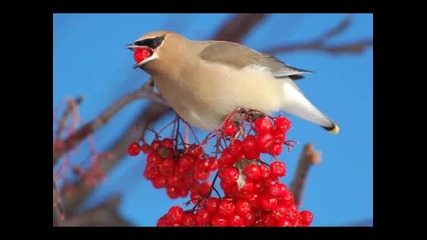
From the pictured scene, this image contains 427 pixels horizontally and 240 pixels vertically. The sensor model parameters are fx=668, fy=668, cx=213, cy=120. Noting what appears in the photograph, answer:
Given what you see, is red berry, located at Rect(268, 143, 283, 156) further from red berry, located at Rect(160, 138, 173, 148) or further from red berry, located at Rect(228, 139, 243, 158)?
red berry, located at Rect(160, 138, 173, 148)

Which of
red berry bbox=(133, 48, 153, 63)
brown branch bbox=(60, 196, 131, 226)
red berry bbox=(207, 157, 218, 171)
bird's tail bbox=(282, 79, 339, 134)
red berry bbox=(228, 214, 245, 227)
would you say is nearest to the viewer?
red berry bbox=(228, 214, 245, 227)

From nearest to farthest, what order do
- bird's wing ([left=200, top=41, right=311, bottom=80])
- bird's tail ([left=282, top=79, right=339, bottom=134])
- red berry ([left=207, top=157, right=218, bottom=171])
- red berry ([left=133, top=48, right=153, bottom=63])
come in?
1. red berry ([left=207, top=157, right=218, bottom=171])
2. red berry ([left=133, top=48, right=153, bottom=63])
3. bird's wing ([left=200, top=41, right=311, bottom=80])
4. bird's tail ([left=282, top=79, right=339, bottom=134])

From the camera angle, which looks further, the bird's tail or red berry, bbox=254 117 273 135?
the bird's tail

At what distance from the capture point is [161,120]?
163 centimetres

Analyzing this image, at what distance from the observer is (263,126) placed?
44.4 inches

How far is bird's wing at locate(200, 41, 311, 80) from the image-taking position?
4.85 ft

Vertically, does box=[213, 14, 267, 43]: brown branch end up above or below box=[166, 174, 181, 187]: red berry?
above

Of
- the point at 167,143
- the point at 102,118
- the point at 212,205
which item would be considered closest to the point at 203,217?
the point at 212,205

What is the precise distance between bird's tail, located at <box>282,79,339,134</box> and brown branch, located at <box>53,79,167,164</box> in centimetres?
45

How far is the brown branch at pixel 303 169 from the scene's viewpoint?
62.0 inches

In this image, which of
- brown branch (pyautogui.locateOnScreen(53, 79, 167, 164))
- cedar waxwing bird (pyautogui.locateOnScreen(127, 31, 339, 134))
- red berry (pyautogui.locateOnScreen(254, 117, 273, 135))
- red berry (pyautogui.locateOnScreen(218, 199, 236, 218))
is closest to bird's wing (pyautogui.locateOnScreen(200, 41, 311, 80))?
cedar waxwing bird (pyautogui.locateOnScreen(127, 31, 339, 134))

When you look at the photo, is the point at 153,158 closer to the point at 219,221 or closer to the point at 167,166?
the point at 167,166

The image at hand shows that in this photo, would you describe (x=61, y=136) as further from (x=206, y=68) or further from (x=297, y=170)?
(x=297, y=170)

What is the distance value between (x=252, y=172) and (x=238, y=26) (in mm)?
702
